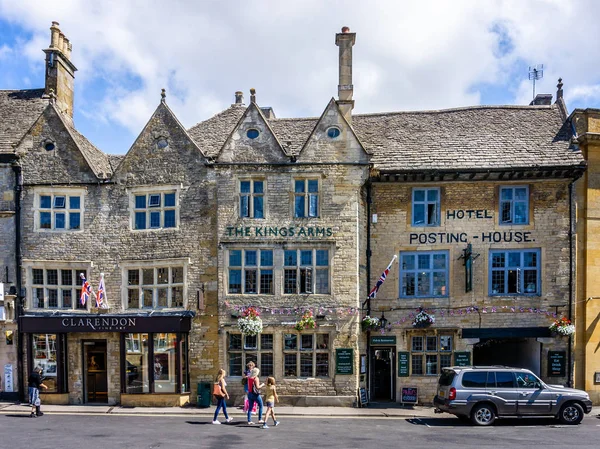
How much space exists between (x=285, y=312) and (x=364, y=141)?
302 inches

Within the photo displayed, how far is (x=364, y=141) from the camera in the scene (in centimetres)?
2344

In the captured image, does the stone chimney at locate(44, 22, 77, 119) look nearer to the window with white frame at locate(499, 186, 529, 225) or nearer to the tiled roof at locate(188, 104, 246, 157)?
the tiled roof at locate(188, 104, 246, 157)

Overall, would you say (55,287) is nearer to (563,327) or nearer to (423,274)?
(423,274)

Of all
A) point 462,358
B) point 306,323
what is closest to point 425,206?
point 462,358

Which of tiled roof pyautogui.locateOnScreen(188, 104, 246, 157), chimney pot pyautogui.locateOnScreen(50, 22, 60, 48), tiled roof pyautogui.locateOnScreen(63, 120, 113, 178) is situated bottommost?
tiled roof pyautogui.locateOnScreen(63, 120, 113, 178)

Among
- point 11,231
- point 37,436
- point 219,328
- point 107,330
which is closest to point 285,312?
point 219,328

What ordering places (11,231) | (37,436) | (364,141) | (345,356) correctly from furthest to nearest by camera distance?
1. (364,141)
2. (11,231)
3. (345,356)
4. (37,436)

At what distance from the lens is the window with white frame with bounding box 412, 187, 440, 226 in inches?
859

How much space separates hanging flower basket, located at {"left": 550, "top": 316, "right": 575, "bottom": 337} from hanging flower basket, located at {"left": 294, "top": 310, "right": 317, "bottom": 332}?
857 centimetres

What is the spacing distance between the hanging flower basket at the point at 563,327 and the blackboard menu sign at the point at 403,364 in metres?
5.26

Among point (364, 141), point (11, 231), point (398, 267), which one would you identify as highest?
point (364, 141)

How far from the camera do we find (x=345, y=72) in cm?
2234

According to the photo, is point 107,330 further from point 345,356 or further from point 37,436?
point 345,356

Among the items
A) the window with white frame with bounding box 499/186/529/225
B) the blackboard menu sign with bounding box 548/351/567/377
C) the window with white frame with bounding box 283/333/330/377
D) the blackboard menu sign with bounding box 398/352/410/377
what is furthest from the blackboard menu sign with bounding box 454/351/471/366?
the window with white frame with bounding box 499/186/529/225
